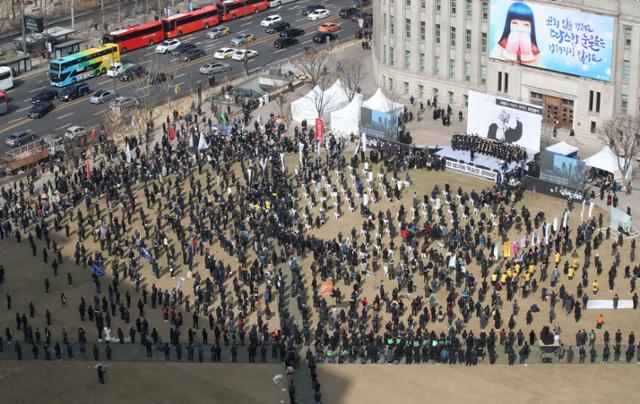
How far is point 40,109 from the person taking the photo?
11594 centimetres

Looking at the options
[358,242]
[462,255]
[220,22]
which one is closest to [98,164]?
[358,242]

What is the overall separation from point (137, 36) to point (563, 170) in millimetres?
58139

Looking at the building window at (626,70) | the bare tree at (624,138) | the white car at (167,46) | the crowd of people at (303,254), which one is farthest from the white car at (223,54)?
the bare tree at (624,138)

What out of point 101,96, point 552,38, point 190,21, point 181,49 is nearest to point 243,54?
point 181,49

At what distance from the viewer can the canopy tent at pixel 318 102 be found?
356 ft

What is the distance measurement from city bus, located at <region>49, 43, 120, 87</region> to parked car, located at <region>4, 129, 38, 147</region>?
1521 cm

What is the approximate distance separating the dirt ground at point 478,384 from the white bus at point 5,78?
61667 millimetres

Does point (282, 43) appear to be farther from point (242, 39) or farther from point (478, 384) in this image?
point (478, 384)

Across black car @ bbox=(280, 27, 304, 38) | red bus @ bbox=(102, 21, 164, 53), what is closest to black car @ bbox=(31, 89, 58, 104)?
red bus @ bbox=(102, 21, 164, 53)

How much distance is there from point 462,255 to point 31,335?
89.3ft

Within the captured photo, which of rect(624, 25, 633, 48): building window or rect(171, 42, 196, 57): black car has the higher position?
rect(624, 25, 633, 48): building window

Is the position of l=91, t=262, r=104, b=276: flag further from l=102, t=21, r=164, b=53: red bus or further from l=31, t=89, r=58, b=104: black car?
l=102, t=21, r=164, b=53: red bus

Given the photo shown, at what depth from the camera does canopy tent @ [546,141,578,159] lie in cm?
9481

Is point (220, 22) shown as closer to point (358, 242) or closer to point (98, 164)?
point (98, 164)
